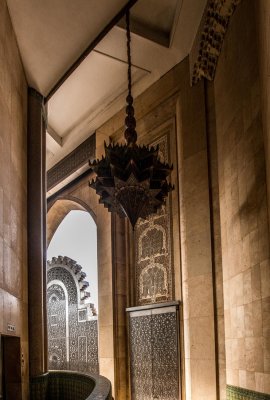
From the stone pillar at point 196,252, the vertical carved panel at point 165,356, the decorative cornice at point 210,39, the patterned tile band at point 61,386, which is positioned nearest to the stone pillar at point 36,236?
the patterned tile band at point 61,386

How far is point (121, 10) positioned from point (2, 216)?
2810mm

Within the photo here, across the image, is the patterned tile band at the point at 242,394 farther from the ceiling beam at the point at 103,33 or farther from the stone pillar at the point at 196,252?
the ceiling beam at the point at 103,33

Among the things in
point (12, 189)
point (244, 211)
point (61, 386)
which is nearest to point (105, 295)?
point (61, 386)

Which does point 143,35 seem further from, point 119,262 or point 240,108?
point 119,262

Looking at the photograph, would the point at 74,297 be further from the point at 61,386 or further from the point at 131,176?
the point at 131,176

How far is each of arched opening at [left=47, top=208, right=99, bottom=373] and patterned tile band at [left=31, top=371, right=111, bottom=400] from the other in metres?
3.17

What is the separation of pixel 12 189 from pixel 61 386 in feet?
9.32

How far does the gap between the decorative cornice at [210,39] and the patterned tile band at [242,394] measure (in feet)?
12.3

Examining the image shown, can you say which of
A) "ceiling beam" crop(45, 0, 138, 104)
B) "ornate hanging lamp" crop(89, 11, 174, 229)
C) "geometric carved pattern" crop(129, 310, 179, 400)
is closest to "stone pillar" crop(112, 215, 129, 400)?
"geometric carved pattern" crop(129, 310, 179, 400)

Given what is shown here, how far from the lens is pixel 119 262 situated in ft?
28.4

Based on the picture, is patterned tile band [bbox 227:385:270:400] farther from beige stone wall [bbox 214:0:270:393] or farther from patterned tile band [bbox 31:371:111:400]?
patterned tile band [bbox 31:371:111:400]

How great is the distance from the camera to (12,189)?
5.37 metres

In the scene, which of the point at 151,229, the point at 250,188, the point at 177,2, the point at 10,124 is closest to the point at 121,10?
the point at 177,2

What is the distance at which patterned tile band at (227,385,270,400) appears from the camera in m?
4.34
